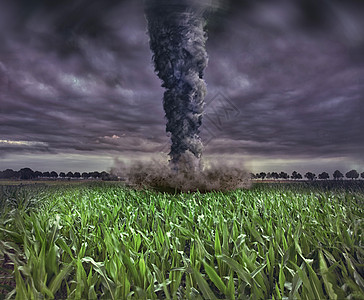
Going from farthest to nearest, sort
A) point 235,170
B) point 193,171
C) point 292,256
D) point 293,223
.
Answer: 1. point 235,170
2. point 193,171
3. point 293,223
4. point 292,256

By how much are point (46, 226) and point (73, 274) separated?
1.36 m

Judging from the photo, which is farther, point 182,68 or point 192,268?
point 182,68

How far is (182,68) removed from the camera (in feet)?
40.1

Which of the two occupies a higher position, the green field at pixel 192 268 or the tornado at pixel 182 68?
the tornado at pixel 182 68

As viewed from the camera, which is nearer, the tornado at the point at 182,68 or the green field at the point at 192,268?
the green field at the point at 192,268

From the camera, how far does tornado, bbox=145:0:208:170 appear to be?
38.8 feet

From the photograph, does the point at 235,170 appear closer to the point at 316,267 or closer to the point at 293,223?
the point at 293,223

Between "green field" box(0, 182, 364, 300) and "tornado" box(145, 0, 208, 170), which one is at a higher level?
"tornado" box(145, 0, 208, 170)

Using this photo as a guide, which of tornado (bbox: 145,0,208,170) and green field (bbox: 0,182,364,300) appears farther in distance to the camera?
tornado (bbox: 145,0,208,170)

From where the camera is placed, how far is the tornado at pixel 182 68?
11812 millimetres

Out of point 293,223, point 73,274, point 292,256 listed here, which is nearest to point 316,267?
point 292,256

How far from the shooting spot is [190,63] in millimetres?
12070

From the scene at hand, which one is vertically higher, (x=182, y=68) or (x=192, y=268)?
(x=182, y=68)

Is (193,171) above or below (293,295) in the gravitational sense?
above
